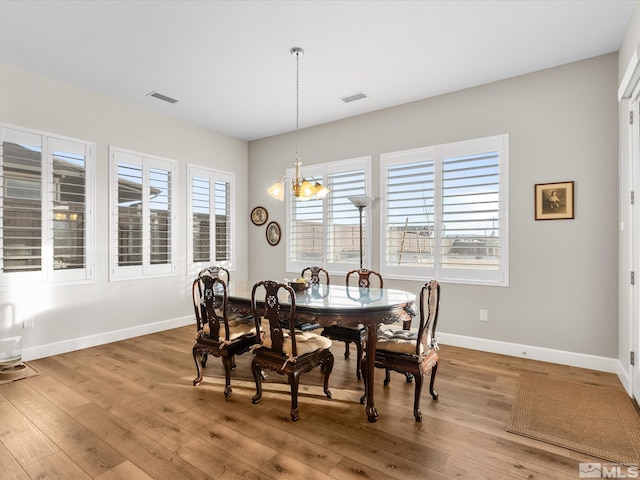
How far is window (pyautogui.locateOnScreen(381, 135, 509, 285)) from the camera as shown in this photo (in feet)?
13.0

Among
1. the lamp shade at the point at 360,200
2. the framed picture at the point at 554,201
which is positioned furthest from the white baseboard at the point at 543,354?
the lamp shade at the point at 360,200

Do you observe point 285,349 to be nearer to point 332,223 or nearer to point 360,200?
point 360,200

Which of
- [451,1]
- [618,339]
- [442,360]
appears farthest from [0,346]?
[618,339]

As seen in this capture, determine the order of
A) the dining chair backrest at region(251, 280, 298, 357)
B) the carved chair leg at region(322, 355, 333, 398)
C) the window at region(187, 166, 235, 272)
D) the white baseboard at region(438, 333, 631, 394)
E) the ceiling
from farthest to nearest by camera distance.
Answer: the window at region(187, 166, 235, 272), the white baseboard at region(438, 333, 631, 394), the carved chair leg at region(322, 355, 333, 398), the ceiling, the dining chair backrest at region(251, 280, 298, 357)

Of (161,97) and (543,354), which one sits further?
(161,97)

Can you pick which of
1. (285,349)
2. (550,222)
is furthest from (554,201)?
(285,349)

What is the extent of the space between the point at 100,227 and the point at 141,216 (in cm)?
54

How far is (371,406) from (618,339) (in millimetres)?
2668

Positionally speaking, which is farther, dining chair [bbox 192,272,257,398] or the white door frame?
dining chair [bbox 192,272,257,398]

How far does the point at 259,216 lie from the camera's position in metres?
6.20

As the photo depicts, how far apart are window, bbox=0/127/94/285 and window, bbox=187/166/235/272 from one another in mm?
1443

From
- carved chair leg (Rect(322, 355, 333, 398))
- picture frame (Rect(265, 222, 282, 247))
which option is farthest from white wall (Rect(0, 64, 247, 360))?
carved chair leg (Rect(322, 355, 333, 398))

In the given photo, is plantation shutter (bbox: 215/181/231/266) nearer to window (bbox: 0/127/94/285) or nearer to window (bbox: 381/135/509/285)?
window (bbox: 0/127/94/285)

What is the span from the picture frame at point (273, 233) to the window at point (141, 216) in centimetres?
158
